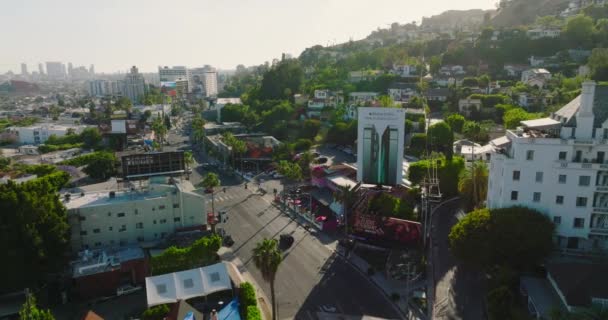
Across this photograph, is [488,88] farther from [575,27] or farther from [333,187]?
[333,187]

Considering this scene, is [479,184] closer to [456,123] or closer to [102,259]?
[456,123]

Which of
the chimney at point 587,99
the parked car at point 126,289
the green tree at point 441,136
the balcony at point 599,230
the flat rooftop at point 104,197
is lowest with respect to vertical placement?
the parked car at point 126,289

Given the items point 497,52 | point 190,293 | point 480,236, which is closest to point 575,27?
point 497,52

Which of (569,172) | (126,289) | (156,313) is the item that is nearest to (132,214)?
(126,289)

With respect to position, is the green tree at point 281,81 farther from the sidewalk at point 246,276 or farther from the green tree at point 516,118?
the sidewalk at point 246,276

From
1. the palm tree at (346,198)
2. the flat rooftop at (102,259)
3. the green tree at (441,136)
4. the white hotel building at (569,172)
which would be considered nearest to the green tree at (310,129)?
the green tree at (441,136)
